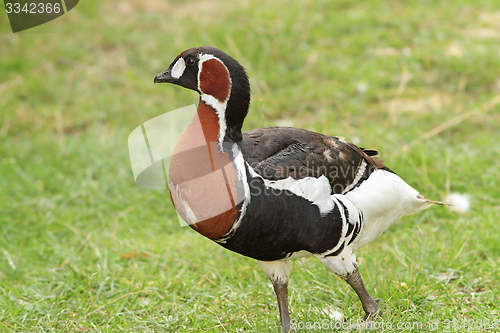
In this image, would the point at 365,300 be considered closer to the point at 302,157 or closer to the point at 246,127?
the point at 302,157

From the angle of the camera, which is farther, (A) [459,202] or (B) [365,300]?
(A) [459,202]

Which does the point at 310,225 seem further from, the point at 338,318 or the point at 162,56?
the point at 162,56

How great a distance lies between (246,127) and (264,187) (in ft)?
10.6

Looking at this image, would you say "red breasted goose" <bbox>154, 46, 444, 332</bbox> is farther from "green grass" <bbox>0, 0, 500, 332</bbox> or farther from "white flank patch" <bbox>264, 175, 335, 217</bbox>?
"green grass" <bbox>0, 0, 500, 332</bbox>

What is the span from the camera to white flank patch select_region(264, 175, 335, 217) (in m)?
2.88

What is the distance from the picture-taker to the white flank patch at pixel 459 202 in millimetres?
4473

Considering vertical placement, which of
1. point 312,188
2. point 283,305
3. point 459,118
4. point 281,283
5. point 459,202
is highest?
point 312,188

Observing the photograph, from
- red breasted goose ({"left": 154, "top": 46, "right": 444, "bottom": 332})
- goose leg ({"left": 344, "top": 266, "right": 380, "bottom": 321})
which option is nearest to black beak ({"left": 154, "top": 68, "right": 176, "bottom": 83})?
red breasted goose ({"left": 154, "top": 46, "right": 444, "bottom": 332})

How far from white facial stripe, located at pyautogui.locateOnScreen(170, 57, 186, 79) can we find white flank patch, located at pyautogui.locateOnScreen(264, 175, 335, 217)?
2.41ft

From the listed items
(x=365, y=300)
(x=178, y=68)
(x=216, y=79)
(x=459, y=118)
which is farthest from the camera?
(x=459, y=118)

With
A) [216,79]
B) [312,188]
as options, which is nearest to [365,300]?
[312,188]

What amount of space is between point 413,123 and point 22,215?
3.78 metres

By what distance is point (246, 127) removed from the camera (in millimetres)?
6031

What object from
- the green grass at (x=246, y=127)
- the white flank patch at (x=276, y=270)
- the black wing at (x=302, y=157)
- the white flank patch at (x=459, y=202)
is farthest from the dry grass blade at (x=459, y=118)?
the white flank patch at (x=276, y=270)
